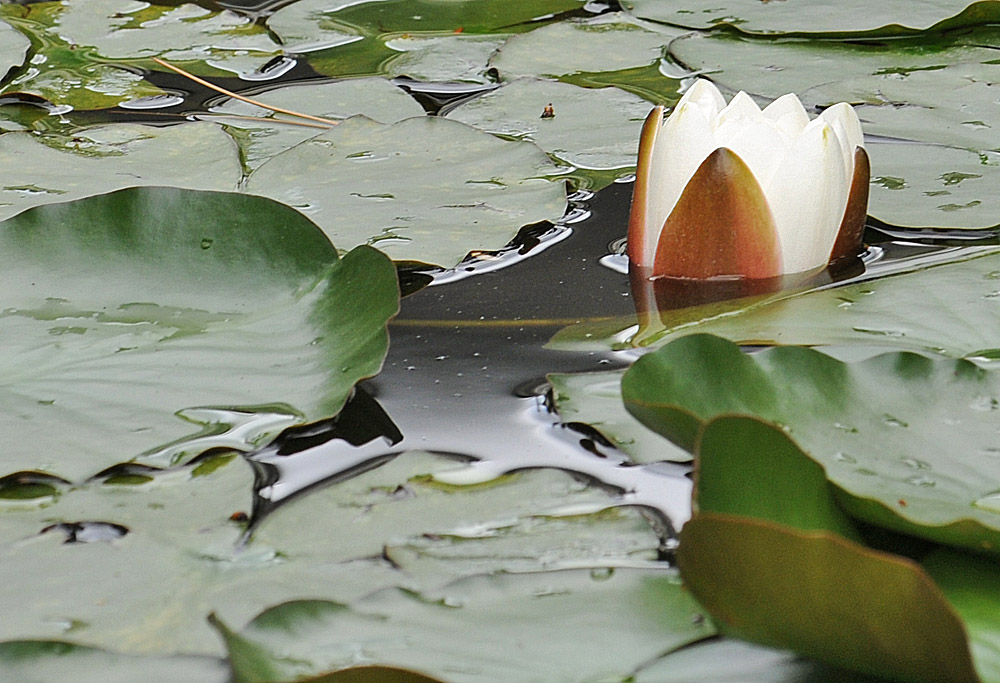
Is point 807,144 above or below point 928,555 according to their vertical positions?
above

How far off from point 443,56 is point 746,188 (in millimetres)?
826

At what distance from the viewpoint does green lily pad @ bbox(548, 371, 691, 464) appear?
0.65 meters

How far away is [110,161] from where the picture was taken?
3.79 ft

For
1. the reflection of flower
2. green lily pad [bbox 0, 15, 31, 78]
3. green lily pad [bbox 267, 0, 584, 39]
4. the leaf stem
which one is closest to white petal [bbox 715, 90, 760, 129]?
the reflection of flower

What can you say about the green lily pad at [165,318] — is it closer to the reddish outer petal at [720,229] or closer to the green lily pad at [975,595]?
the reddish outer petal at [720,229]

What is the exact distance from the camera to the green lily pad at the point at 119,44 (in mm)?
1482

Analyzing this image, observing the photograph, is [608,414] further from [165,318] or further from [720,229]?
[165,318]

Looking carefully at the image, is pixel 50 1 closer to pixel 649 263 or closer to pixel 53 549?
pixel 649 263

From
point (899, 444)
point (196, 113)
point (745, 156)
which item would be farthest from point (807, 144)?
point (196, 113)

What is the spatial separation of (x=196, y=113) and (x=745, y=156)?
2.75 ft

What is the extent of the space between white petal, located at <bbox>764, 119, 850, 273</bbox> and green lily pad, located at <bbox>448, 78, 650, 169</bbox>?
12.4 inches

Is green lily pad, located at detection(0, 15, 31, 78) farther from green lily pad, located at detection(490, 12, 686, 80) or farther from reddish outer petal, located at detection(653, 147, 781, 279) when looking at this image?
reddish outer petal, located at detection(653, 147, 781, 279)

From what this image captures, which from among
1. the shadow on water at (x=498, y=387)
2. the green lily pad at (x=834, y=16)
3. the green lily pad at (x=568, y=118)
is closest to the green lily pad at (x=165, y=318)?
the shadow on water at (x=498, y=387)

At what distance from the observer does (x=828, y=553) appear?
40 cm
